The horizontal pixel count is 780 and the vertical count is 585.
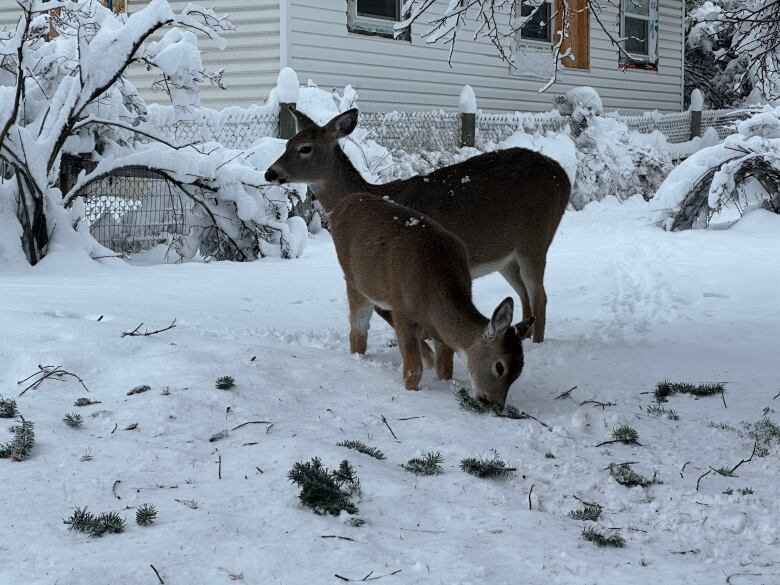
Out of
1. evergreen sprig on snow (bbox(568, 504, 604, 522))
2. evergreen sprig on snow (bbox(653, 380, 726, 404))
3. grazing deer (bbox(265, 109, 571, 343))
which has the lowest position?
evergreen sprig on snow (bbox(653, 380, 726, 404))

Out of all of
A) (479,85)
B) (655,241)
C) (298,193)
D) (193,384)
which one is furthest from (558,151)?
(193,384)

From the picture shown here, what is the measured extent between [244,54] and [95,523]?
1431cm

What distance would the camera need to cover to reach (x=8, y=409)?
459 cm

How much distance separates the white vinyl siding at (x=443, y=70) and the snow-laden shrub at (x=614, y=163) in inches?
58.8

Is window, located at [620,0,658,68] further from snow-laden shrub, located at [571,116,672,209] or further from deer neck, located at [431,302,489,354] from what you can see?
deer neck, located at [431,302,489,354]

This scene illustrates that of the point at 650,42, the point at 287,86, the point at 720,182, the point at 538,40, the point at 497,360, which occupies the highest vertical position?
the point at 650,42

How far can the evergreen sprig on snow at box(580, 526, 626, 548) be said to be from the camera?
3578 millimetres

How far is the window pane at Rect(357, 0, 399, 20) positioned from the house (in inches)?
0.7

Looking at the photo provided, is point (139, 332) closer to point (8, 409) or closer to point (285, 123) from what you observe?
point (8, 409)

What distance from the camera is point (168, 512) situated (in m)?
3.62

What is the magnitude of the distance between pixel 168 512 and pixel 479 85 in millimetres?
18110

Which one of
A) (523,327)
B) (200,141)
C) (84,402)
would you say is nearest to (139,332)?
(84,402)

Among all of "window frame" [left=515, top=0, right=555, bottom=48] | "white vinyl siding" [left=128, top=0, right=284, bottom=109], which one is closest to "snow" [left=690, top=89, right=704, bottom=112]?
"window frame" [left=515, top=0, right=555, bottom=48]

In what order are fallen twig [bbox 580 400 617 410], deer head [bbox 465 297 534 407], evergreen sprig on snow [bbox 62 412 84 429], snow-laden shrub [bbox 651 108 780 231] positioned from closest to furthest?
evergreen sprig on snow [bbox 62 412 84 429], deer head [bbox 465 297 534 407], fallen twig [bbox 580 400 617 410], snow-laden shrub [bbox 651 108 780 231]
